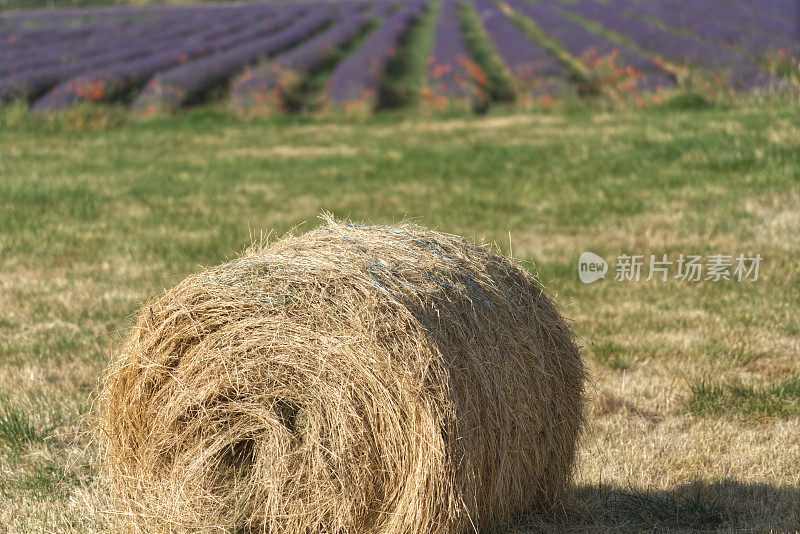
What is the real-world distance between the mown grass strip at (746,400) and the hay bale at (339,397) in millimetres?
1635

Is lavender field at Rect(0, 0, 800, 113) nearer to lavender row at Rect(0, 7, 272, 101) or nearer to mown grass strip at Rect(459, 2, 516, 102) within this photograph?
lavender row at Rect(0, 7, 272, 101)

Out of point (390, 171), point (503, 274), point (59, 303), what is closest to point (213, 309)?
point (503, 274)

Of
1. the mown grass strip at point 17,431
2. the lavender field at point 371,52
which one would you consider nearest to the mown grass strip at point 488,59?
the lavender field at point 371,52

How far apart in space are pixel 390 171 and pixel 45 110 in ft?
27.2

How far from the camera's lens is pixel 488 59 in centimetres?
2341

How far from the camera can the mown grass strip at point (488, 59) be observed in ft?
62.3

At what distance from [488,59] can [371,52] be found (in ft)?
10.9

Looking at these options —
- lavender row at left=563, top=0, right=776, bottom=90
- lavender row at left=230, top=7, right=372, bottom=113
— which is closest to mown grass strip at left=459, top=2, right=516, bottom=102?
lavender row at left=563, top=0, right=776, bottom=90

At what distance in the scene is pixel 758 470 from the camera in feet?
13.7

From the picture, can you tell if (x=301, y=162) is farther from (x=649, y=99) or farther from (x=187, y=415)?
(x=187, y=415)

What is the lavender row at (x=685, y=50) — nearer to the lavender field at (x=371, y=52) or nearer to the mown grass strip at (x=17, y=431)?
the lavender field at (x=371, y=52)

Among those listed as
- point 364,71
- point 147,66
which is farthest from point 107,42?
point 364,71

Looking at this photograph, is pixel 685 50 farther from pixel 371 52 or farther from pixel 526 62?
pixel 371 52

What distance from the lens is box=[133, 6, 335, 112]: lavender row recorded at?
1772 cm
